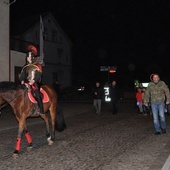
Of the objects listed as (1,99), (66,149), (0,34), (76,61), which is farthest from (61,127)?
(76,61)

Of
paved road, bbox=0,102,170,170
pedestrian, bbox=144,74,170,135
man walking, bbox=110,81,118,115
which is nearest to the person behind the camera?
paved road, bbox=0,102,170,170

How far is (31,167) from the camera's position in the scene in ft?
21.8

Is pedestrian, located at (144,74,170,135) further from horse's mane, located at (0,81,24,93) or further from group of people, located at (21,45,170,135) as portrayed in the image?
horse's mane, located at (0,81,24,93)

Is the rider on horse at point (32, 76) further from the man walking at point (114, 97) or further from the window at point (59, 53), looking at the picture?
the window at point (59, 53)

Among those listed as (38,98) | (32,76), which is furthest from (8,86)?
(38,98)

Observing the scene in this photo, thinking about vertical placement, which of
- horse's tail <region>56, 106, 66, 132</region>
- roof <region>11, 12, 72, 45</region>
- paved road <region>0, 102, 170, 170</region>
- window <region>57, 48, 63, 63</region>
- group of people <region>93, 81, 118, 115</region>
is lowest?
paved road <region>0, 102, 170, 170</region>

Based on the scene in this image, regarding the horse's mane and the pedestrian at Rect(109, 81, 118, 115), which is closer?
the horse's mane

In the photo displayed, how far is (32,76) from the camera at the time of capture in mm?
8453

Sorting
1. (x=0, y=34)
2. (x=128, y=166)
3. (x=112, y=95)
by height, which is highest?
(x=0, y=34)

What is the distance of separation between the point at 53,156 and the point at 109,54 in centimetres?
4781

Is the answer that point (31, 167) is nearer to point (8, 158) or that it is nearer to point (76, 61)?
point (8, 158)

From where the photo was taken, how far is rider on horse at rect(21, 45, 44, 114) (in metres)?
8.45

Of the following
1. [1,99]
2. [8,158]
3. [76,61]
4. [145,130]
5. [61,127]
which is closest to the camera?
[8,158]

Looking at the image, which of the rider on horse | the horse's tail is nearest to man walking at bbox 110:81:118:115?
the horse's tail
